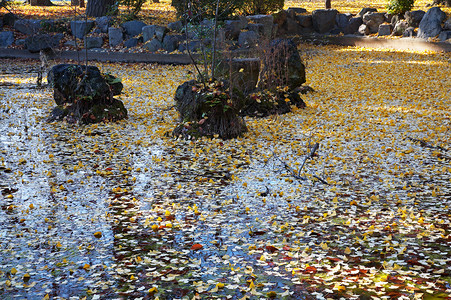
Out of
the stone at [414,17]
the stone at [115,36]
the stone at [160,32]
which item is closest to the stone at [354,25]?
the stone at [414,17]

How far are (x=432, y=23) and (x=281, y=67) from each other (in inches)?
421

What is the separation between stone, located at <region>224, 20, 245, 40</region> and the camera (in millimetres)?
16484

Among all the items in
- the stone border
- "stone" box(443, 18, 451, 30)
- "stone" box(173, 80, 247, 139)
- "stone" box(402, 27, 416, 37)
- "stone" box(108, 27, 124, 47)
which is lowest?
"stone" box(173, 80, 247, 139)

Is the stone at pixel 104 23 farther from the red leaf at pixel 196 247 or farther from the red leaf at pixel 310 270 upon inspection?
the red leaf at pixel 310 270

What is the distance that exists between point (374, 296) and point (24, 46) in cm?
1670

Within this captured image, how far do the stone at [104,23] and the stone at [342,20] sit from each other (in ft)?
32.5

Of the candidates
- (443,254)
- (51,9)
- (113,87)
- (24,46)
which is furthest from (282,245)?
(51,9)

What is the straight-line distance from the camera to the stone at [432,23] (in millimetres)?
17812

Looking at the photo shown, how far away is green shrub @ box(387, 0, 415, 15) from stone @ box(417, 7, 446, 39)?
144cm

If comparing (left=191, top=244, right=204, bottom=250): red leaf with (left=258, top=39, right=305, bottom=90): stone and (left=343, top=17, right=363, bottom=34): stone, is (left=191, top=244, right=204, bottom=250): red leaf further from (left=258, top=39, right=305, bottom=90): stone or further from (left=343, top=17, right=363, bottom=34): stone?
(left=343, top=17, right=363, bottom=34): stone

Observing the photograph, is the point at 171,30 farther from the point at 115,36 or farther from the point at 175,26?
the point at 115,36

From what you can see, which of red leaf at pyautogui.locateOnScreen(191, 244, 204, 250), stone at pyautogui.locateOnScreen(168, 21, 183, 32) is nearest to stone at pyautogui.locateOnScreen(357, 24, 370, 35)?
stone at pyautogui.locateOnScreen(168, 21, 183, 32)

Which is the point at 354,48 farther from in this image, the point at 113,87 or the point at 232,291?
the point at 232,291

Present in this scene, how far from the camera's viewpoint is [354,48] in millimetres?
19266
